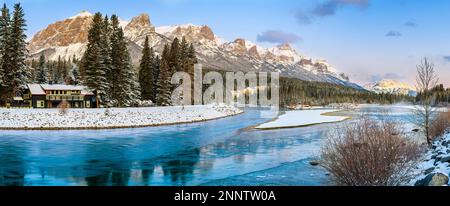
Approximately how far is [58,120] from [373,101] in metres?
105

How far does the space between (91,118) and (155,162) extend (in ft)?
66.2

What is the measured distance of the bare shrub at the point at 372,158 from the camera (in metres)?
7.63

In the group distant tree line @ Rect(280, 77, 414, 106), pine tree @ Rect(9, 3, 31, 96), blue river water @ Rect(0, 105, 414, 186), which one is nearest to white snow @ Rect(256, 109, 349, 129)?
blue river water @ Rect(0, 105, 414, 186)

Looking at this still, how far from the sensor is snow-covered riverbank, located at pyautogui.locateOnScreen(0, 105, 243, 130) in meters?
30.2

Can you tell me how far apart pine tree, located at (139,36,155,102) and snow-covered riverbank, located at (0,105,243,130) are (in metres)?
10.2

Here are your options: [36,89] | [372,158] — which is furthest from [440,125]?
[36,89]

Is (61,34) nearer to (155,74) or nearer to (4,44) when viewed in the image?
(4,44)

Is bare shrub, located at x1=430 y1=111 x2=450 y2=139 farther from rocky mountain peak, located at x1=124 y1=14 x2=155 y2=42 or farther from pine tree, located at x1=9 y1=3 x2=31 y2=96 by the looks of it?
pine tree, located at x1=9 y1=3 x2=31 y2=96

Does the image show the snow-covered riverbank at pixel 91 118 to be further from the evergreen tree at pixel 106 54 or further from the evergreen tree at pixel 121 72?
the evergreen tree at pixel 106 54

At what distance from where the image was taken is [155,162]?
597 inches

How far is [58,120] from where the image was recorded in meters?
31.5

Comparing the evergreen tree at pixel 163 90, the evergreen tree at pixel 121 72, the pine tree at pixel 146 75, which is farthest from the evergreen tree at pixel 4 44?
the pine tree at pixel 146 75

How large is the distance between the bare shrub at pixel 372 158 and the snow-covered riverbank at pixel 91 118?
26.9m
